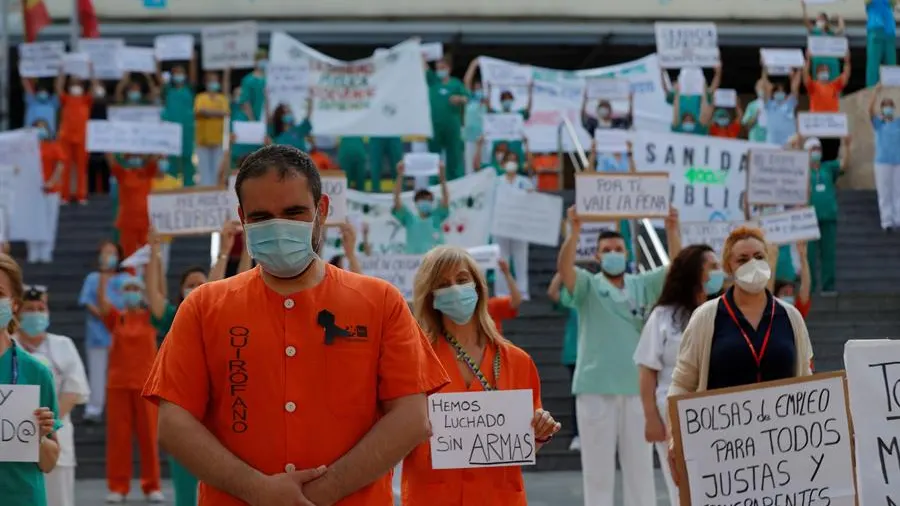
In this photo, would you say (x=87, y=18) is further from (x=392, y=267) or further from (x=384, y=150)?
(x=392, y=267)

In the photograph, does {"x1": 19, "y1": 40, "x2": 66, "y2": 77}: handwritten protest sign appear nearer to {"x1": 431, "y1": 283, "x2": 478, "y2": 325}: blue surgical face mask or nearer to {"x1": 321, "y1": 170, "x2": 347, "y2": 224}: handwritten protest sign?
{"x1": 321, "y1": 170, "x2": 347, "y2": 224}: handwritten protest sign

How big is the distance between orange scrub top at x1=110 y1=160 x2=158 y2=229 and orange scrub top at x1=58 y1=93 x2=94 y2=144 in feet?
9.83

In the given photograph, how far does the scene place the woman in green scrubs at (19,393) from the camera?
5.54 metres

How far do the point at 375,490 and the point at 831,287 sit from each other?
45.8ft

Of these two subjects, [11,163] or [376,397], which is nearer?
[376,397]

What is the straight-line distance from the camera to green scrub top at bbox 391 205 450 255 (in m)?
15.4

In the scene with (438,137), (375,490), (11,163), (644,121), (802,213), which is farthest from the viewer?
(644,121)

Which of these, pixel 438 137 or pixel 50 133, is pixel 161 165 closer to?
pixel 50 133

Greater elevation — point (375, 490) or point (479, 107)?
point (375, 490)

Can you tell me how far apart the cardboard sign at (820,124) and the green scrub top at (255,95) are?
682 cm

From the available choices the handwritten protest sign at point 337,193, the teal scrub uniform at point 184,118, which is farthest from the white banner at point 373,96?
the handwritten protest sign at point 337,193

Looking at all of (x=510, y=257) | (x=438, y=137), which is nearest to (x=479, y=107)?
(x=438, y=137)

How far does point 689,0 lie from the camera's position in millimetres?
27531

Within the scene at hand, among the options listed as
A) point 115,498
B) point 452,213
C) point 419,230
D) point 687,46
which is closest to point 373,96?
point 452,213
